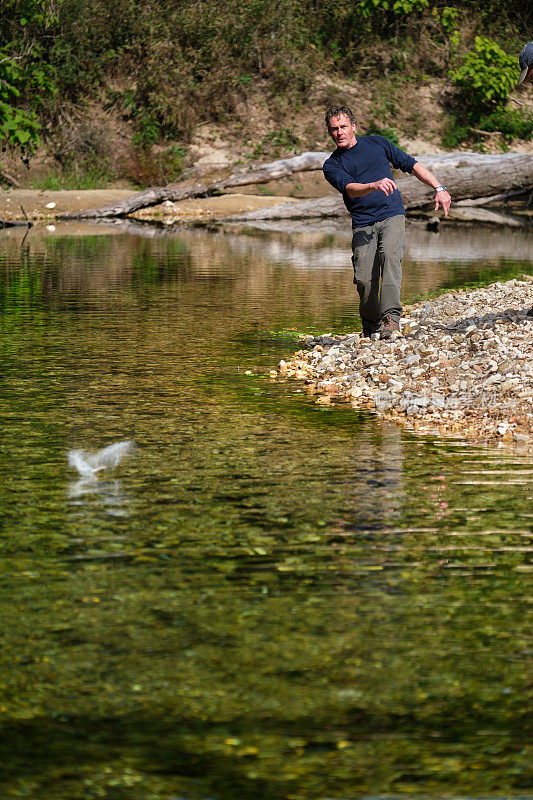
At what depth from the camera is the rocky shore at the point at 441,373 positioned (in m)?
7.50

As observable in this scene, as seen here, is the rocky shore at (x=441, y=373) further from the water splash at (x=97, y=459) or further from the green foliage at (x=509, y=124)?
the green foliage at (x=509, y=124)

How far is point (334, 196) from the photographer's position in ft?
86.3

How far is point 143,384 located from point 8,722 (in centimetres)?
546

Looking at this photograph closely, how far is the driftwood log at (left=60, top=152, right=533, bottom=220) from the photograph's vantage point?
81.2 feet

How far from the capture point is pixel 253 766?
3150mm

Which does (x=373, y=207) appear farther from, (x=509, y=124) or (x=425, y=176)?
(x=509, y=124)

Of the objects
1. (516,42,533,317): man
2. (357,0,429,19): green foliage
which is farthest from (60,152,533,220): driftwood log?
(516,42,533,317): man

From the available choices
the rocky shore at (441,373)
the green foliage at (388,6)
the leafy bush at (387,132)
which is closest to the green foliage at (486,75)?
the green foliage at (388,6)

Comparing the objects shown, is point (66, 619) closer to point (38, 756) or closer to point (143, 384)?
point (38, 756)

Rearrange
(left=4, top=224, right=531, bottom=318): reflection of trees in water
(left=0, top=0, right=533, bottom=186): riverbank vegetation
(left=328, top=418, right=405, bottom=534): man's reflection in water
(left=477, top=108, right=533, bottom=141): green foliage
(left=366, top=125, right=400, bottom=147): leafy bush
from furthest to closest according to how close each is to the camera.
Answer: (left=477, top=108, right=533, bottom=141): green foliage → (left=366, top=125, right=400, bottom=147): leafy bush → (left=0, top=0, right=533, bottom=186): riverbank vegetation → (left=4, top=224, right=531, bottom=318): reflection of trees in water → (left=328, top=418, right=405, bottom=534): man's reflection in water

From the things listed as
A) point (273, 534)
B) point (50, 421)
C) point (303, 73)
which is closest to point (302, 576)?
point (273, 534)

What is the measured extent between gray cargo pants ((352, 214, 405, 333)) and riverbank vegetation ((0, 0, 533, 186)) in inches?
787

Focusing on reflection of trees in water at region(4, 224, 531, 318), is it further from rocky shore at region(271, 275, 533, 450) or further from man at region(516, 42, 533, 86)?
man at region(516, 42, 533, 86)

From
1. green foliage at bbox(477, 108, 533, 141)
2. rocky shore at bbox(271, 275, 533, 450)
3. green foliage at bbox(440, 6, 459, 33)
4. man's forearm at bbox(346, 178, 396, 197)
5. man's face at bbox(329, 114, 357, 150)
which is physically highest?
green foliage at bbox(440, 6, 459, 33)
